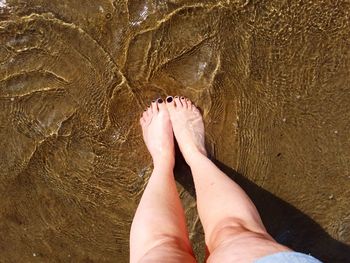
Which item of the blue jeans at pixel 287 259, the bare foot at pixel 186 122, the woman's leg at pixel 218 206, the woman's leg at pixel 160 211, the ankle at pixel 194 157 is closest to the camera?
the blue jeans at pixel 287 259

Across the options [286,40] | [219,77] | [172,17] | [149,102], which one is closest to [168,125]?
[149,102]

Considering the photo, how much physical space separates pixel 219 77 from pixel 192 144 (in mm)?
393

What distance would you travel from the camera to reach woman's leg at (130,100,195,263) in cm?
206

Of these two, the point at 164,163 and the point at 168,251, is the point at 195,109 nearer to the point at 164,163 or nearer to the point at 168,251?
the point at 164,163

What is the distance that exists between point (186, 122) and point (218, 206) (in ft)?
2.13

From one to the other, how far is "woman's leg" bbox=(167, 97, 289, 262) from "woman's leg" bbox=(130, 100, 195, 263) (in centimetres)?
9

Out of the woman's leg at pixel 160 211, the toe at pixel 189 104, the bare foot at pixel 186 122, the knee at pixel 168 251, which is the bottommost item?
the knee at pixel 168 251

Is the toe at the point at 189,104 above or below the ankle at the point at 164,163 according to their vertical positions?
above

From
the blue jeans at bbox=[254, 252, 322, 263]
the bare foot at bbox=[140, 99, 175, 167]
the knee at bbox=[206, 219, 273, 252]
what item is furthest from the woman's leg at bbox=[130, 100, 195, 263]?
the blue jeans at bbox=[254, 252, 322, 263]

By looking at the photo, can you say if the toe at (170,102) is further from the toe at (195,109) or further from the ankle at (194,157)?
the ankle at (194,157)

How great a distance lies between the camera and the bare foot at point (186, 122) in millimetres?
2689

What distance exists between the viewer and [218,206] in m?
2.24

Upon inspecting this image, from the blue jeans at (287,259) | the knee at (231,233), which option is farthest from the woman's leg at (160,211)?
the blue jeans at (287,259)

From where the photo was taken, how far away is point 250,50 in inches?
102
